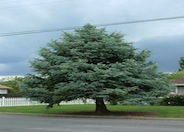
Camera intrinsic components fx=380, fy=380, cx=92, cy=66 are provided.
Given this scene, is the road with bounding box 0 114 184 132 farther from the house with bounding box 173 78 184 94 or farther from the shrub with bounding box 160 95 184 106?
the house with bounding box 173 78 184 94

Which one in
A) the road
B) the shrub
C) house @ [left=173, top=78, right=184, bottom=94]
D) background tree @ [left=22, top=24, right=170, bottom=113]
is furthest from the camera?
house @ [left=173, top=78, right=184, bottom=94]

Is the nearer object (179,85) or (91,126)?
(91,126)

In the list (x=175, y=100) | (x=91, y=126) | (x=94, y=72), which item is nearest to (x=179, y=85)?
(x=175, y=100)

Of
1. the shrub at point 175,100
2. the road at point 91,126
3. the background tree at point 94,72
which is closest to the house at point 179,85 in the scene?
the shrub at point 175,100

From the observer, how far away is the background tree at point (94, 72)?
22.9 m

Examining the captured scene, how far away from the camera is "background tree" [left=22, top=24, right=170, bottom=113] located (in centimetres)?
2291

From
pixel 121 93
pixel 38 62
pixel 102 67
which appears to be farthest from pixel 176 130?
pixel 38 62

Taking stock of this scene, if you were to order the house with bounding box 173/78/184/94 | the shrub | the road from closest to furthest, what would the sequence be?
the road, the shrub, the house with bounding box 173/78/184/94

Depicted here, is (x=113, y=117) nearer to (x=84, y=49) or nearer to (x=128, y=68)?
(x=128, y=68)

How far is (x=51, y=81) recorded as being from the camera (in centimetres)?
2534

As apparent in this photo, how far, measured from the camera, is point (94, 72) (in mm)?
22859

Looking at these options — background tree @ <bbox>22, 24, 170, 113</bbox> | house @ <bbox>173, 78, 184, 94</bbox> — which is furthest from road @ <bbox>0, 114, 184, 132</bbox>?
house @ <bbox>173, 78, 184, 94</bbox>

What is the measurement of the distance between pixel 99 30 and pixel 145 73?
4.13m

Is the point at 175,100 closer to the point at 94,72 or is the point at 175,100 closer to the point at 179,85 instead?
the point at 179,85
